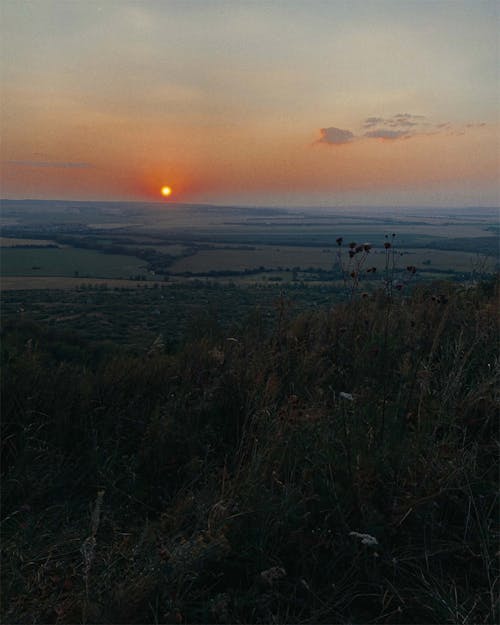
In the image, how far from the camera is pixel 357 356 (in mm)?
3426

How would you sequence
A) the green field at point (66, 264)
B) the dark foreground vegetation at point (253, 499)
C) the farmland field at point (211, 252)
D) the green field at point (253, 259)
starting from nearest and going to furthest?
the dark foreground vegetation at point (253, 499)
the farmland field at point (211, 252)
the green field at point (66, 264)
the green field at point (253, 259)

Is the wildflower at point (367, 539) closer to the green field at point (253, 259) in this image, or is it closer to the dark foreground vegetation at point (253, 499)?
the dark foreground vegetation at point (253, 499)

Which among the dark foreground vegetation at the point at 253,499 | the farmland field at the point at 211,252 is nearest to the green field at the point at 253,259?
the farmland field at the point at 211,252

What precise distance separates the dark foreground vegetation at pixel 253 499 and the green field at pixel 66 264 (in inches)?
1134

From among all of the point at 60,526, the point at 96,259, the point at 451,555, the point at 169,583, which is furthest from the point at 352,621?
the point at 96,259

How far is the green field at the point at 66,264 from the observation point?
3023 cm

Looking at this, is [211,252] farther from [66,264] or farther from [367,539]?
[367,539]

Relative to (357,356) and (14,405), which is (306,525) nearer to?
(357,356)

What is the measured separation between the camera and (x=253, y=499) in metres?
1.93

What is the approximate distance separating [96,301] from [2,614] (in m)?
19.2

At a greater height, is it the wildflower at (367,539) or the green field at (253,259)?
the wildflower at (367,539)

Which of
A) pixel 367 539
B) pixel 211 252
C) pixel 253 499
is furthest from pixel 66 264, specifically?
pixel 367 539

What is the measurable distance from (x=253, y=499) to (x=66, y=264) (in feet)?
118

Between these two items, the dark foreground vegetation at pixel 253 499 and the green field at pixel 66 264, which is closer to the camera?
the dark foreground vegetation at pixel 253 499
